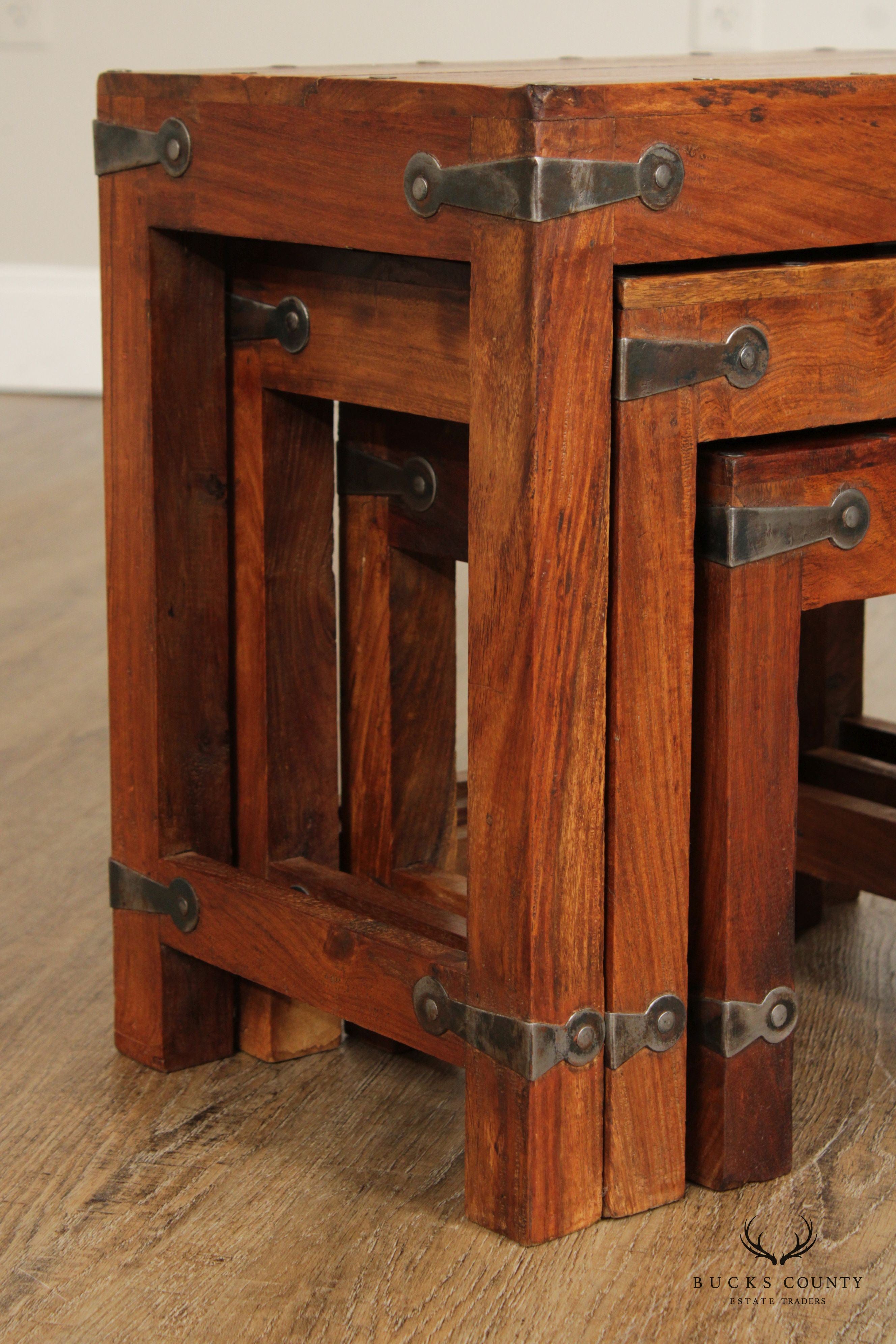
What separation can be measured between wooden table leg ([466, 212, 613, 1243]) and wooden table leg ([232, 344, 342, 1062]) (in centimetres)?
27

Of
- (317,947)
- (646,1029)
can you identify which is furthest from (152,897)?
(646,1029)

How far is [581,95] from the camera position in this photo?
3.00 feet

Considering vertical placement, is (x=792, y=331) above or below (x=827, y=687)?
above

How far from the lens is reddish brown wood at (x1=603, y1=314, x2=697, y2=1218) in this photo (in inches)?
38.8

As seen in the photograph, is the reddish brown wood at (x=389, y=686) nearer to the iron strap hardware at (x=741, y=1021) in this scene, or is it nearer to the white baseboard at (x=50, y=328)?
the iron strap hardware at (x=741, y=1021)

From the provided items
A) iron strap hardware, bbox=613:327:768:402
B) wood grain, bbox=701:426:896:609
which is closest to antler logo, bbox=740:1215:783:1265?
wood grain, bbox=701:426:896:609

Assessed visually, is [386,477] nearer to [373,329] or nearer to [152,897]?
[373,329]

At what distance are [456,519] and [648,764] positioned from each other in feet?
0.83

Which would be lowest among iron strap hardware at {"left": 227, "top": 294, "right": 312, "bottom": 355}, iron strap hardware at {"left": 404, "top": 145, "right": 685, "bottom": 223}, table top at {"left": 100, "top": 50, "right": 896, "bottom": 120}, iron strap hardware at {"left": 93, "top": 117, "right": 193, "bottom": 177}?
iron strap hardware at {"left": 227, "top": 294, "right": 312, "bottom": 355}

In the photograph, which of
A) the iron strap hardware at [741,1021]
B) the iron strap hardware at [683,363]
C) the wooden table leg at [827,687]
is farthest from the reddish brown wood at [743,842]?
the wooden table leg at [827,687]

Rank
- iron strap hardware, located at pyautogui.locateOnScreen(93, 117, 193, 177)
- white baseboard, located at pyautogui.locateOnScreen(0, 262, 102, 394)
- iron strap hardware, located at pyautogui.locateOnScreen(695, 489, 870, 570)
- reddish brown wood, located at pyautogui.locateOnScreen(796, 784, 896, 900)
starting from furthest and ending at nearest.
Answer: white baseboard, located at pyautogui.locateOnScreen(0, 262, 102, 394) → reddish brown wood, located at pyautogui.locateOnScreen(796, 784, 896, 900) → iron strap hardware, located at pyautogui.locateOnScreen(93, 117, 193, 177) → iron strap hardware, located at pyautogui.locateOnScreen(695, 489, 870, 570)

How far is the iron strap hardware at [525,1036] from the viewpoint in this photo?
100cm

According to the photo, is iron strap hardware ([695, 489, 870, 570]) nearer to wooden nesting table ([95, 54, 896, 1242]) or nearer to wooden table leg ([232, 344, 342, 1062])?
wooden nesting table ([95, 54, 896, 1242])

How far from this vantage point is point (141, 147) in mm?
1183
